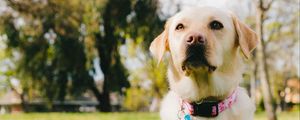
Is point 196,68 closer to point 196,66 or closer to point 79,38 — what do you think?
point 196,66

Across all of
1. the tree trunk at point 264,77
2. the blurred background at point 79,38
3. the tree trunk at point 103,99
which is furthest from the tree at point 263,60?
the tree trunk at point 103,99

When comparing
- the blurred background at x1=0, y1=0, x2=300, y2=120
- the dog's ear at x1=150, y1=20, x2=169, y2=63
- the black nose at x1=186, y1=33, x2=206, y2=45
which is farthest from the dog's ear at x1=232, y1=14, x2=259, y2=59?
the blurred background at x1=0, y1=0, x2=300, y2=120

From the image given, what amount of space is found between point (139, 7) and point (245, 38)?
2846 centimetres

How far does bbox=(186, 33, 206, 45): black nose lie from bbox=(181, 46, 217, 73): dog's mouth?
5 cm

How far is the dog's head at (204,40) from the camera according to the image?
4523mm

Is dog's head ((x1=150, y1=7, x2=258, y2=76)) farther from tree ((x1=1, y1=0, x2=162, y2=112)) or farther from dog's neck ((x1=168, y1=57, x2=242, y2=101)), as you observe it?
tree ((x1=1, y1=0, x2=162, y2=112))

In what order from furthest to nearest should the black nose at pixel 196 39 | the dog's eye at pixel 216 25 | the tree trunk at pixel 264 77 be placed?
the tree trunk at pixel 264 77 < the dog's eye at pixel 216 25 < the black nose at pixel 196 39

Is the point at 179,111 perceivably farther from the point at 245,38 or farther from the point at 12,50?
the point at 12,50

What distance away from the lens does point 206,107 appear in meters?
4.65

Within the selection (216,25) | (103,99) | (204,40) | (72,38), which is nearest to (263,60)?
(216,25)

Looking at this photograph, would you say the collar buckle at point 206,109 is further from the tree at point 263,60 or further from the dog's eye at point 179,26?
the tree at point 263,60

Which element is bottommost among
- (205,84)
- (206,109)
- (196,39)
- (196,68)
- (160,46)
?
(206,109)

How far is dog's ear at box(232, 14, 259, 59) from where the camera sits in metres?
4.79

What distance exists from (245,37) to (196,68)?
601 millimetres
